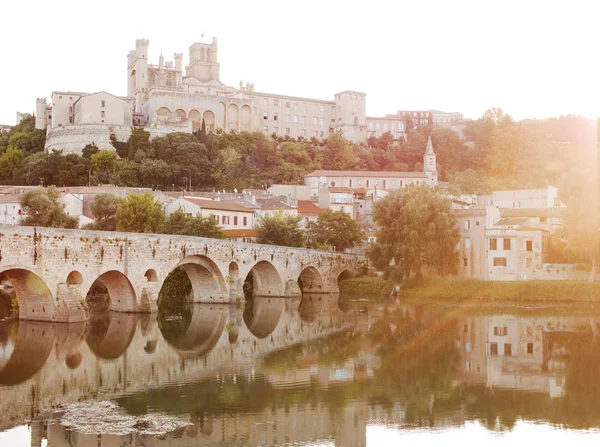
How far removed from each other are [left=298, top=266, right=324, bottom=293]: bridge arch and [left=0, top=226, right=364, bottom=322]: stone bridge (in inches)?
84.8

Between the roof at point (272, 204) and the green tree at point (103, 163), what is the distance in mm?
18004

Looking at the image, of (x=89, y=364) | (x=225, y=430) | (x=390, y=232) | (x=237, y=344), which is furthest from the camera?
(x=390, y=232)

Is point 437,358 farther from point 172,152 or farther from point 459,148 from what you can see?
point 459,148

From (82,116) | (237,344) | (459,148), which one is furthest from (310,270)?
(459,148)

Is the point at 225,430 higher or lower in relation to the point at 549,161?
lower

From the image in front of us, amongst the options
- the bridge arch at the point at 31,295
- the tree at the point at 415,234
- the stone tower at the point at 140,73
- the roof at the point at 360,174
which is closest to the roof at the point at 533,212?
the tree at the point at 415,234

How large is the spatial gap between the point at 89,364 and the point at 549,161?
6960 cm

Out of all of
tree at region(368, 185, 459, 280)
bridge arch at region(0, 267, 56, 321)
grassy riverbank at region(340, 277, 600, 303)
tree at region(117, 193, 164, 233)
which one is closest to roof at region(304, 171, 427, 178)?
tree at region(117, 193, 164, 233)

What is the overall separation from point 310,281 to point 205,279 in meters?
12.8

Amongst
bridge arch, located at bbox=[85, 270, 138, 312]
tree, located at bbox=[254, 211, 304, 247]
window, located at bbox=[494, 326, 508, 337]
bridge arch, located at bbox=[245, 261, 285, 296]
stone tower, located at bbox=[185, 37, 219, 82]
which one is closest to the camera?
window, located at bbox=[494, 326, 508, 337]

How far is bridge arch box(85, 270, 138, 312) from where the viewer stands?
120ft

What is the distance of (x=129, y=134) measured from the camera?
278 ft

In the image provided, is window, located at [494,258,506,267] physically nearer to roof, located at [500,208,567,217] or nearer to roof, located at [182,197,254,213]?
roof, located at [500,208,567,217]

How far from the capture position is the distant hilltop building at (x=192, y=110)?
86000mm
